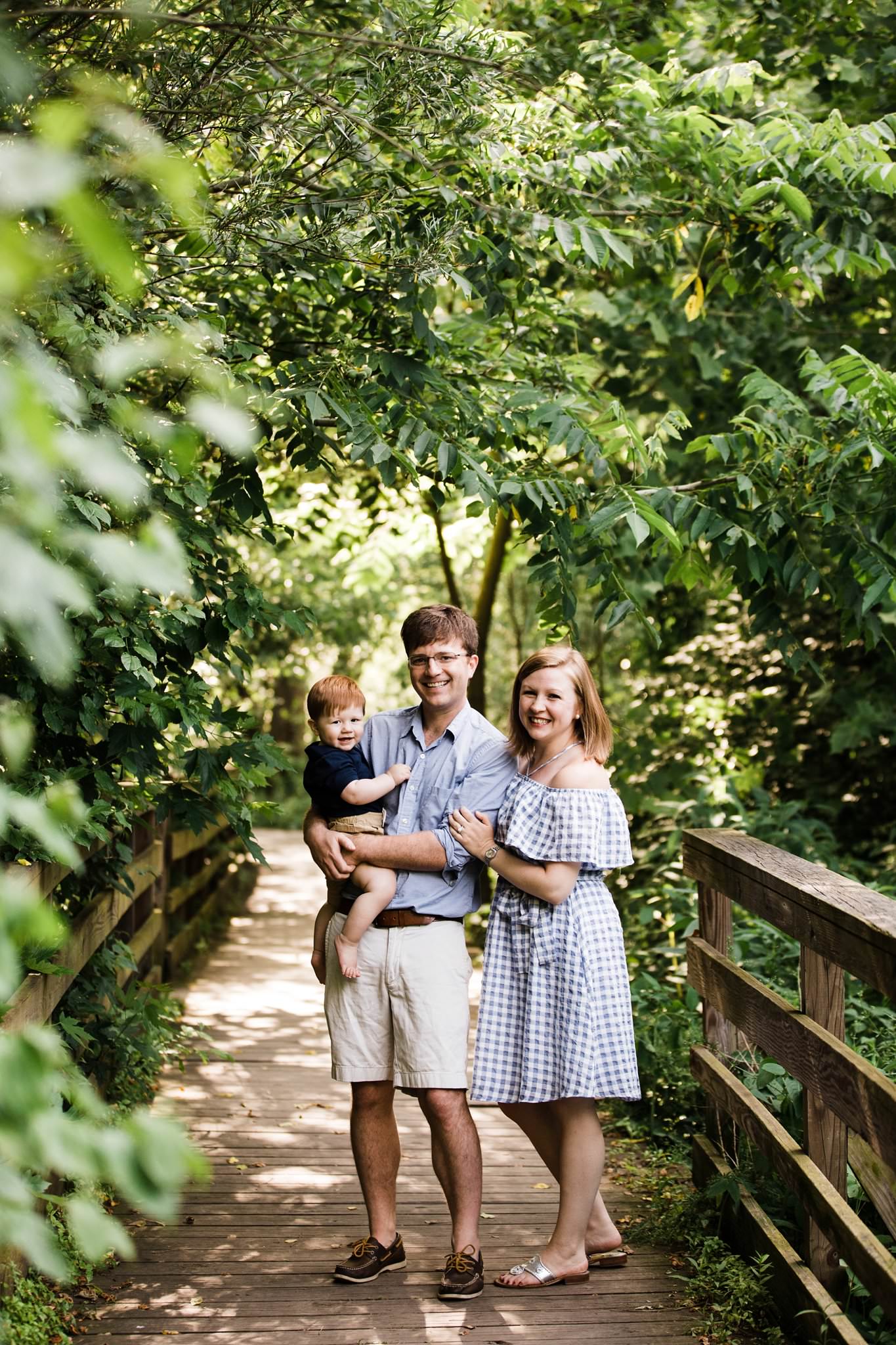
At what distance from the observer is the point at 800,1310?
309 centimetres

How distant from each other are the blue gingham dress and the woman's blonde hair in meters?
0.14

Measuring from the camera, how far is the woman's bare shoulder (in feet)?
11.6

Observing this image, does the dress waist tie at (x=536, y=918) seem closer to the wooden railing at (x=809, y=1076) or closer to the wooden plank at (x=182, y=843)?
the wooden railing at (x=809, y=1076)

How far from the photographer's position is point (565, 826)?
136 inches

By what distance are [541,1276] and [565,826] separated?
1306 mm

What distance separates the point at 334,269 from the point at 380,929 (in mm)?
2310

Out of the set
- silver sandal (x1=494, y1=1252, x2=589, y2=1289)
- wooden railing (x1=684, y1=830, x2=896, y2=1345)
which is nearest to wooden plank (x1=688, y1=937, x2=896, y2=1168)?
wooden railing (x1=684, y1=830, x2=896, y2=1345)

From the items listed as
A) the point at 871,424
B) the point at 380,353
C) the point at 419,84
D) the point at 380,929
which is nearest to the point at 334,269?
the point at 380,353

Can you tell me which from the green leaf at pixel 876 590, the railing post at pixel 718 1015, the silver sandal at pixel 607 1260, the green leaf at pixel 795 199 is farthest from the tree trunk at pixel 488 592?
the silver sandal at pixel 607 1260

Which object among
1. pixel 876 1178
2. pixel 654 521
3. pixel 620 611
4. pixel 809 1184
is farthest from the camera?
pixel 620 611

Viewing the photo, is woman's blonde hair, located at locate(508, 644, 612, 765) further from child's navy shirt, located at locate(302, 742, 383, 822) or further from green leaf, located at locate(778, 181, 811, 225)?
green leaf, located at locate(778, 181, 811, 225)

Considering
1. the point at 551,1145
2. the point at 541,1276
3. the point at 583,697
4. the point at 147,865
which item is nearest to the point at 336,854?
the point at 583,697

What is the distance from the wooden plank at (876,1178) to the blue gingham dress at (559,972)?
2.60 ft

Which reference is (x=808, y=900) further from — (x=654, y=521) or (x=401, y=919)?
(x=654, y=521)
